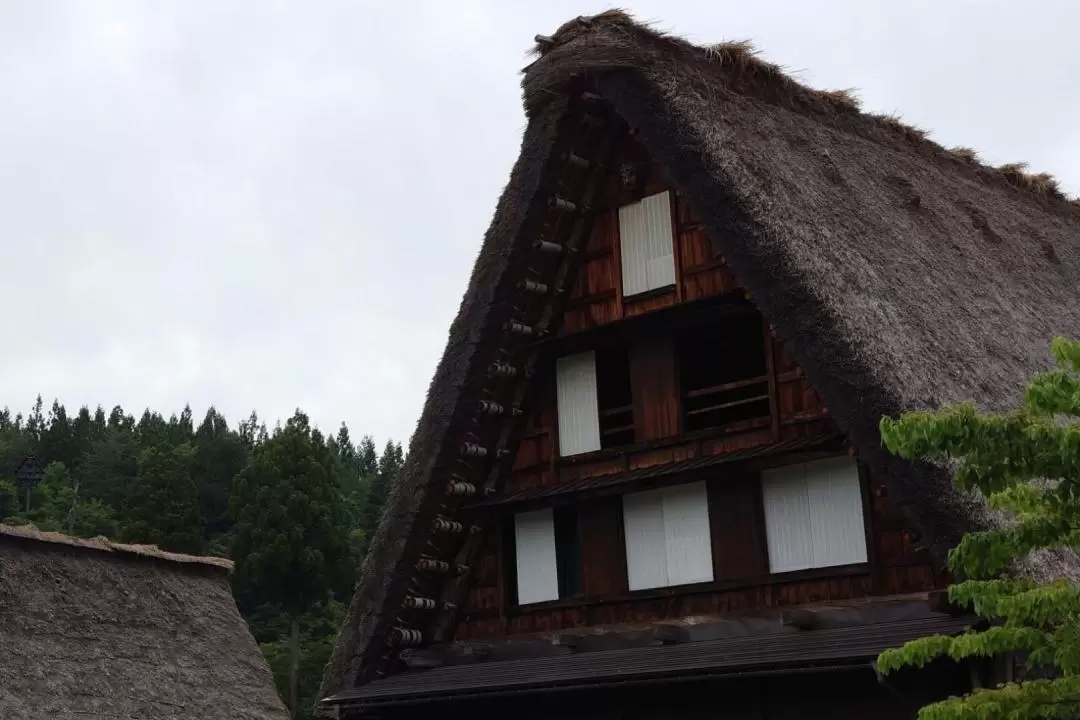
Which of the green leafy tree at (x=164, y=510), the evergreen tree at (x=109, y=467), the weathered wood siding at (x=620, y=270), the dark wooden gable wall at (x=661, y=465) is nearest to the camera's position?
the dark wooden gable wall at (x=661, y=465)

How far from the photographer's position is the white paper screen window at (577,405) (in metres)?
13.9

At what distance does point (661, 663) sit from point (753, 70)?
668cm

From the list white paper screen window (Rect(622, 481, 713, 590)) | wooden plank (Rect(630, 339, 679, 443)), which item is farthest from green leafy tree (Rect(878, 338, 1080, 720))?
wooden plank (Rect(630, 339, 679, 443))

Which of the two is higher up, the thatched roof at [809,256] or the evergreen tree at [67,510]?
the evergreen tree at [67,510]

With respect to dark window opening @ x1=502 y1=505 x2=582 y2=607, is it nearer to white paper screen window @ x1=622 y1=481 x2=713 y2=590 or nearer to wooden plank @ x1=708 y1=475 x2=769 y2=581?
white paper screen window @ x1=622 y1=481 x2=713 y2=590

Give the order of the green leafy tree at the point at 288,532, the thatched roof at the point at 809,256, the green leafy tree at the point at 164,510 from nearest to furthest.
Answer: the thatched roof at the point at 809,256, the green leafy tree at the point at 164,510, the green leafy tree at the point at 288,532

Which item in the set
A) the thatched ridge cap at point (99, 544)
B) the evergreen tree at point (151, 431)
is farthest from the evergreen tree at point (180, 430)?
the thatched ridge cap at point (99, 544)

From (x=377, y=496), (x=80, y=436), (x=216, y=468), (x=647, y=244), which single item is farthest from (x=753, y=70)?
(x=80, y=436)

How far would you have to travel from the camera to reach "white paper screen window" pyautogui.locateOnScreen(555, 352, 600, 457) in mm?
13906

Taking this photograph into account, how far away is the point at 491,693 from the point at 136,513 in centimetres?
3973

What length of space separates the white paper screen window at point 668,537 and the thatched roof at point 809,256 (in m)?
2.14

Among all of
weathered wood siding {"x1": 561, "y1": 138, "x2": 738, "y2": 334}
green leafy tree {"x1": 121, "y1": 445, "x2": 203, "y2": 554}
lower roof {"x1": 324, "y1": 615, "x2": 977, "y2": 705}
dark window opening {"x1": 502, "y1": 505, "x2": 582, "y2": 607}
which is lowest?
lower roof {"x1": 324, "y1": 615, "x2": 977, "y2": 705}

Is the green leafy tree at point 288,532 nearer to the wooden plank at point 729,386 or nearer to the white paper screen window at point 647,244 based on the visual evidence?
the white paper screen window at point 647,244

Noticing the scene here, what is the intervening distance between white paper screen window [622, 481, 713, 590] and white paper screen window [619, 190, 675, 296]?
213cm
